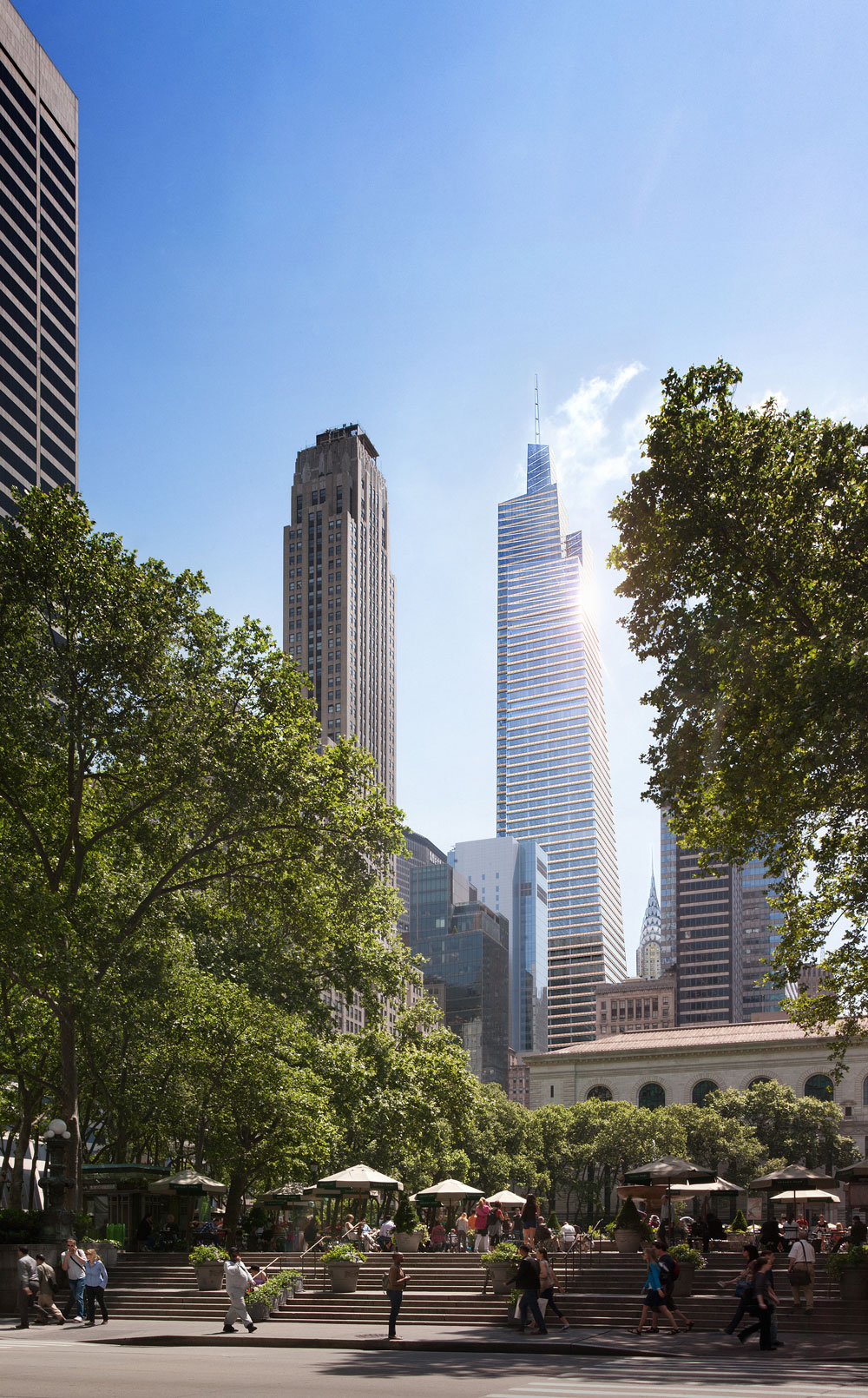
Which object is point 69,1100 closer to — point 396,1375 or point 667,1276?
point 667,1276

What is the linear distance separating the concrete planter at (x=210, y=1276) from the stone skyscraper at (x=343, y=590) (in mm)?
130046

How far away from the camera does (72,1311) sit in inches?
Result: 1081

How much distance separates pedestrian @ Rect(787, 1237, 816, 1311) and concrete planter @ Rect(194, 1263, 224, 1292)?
13742mm

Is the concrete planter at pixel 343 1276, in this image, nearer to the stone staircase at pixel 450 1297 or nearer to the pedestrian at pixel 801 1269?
the stone staircase at pixel 450 1297

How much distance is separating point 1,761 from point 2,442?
3128 inches

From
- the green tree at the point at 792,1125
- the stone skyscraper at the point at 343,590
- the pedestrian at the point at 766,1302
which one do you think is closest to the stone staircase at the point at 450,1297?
the pedestrian at the point at 766,1302

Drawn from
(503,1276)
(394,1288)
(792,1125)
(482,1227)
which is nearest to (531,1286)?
(394,1288)

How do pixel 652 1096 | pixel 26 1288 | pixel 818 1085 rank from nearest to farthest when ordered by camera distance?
1. pixel 26 1288
2. pixel 818 1085
3. pixel 652 1096

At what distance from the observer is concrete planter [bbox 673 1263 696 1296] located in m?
26.6

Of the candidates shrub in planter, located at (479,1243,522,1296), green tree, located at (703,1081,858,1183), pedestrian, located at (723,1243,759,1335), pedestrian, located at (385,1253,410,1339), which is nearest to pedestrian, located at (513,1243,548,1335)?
pedestrian, located at (385,1253,410,1339)

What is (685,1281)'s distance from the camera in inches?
1052

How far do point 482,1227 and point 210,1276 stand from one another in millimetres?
12900

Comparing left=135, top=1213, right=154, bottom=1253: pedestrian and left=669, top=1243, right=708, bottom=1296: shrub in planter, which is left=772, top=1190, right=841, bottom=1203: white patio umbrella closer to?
left=669, top=1243, right=708, bottom=1296: shrub in planter

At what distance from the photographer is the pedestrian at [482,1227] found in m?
36.2
